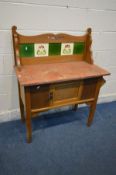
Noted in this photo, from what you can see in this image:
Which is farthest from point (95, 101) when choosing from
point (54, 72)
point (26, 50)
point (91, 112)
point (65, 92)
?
point (26, 50)

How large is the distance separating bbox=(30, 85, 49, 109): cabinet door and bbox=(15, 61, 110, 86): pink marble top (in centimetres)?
8

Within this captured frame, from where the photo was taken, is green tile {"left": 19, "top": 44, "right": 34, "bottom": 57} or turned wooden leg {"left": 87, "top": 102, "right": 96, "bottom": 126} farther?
turned wooden leg {"left": 87, "top": 102, "right": 96, "bottom": 126}

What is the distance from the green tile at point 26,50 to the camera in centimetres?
147

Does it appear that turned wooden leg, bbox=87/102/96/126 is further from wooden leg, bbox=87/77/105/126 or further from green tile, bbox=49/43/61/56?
green tile, bbox=49/43/61/56

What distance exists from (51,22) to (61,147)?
47.0 inches

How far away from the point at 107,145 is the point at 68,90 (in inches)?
28.1

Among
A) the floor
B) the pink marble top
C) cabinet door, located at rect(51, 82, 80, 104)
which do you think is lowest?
the floor

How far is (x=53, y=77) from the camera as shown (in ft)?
4.36

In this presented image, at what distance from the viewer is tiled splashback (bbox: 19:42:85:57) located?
4.89ft

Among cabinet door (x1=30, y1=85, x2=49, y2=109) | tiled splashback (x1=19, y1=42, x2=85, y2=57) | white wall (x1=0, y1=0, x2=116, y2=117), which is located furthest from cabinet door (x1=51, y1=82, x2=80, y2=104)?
white wall (x1=0, y1=0, x2=116, y2=117)

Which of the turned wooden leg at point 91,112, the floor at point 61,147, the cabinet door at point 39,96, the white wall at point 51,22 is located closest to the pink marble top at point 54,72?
the cabinet door at point 39,96

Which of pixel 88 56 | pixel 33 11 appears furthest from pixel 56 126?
pixel 33 11

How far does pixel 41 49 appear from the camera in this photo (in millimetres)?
1544

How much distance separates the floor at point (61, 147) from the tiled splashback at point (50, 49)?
0.79m
